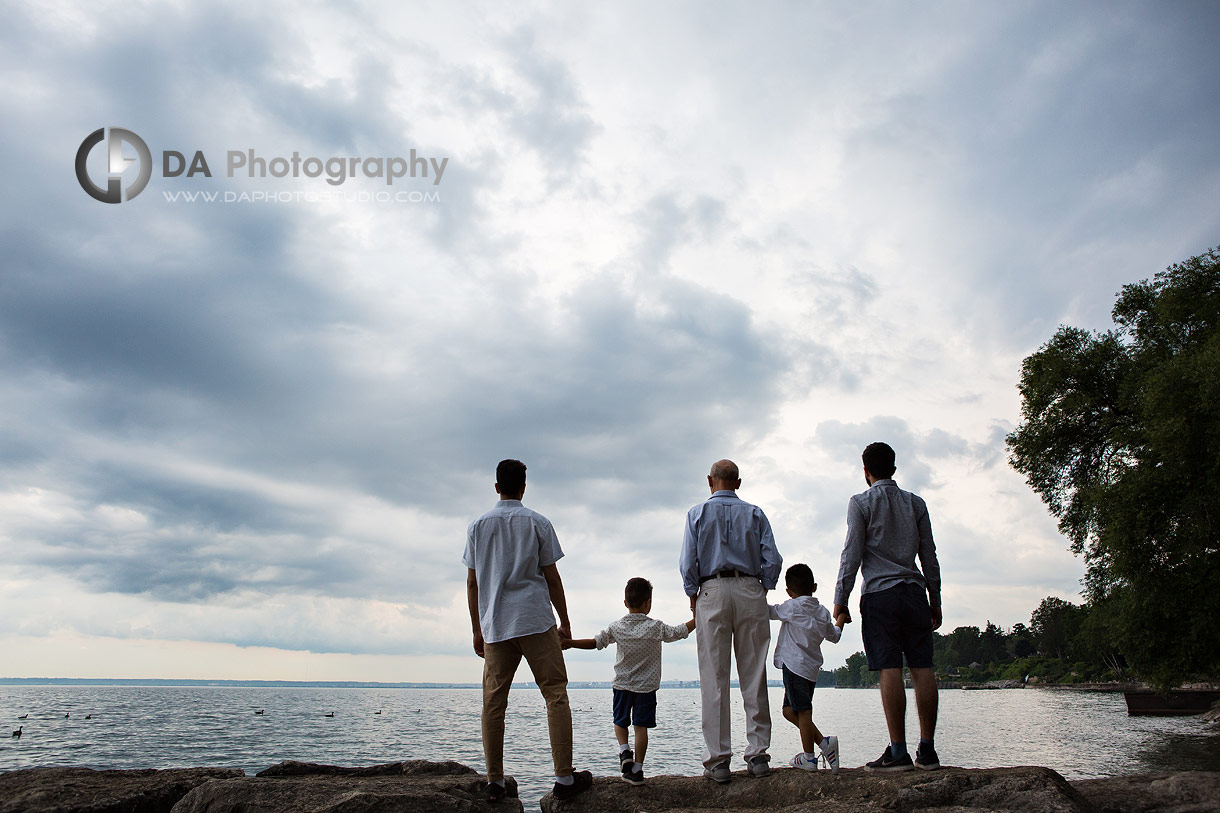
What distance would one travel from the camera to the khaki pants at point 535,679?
5.48 m

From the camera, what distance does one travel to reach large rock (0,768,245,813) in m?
5.41

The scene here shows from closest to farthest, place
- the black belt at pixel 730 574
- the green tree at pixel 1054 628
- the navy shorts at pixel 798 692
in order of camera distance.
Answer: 1. the black belt at pixel 730 574
2. the navy shorts at pixel 798 692
3. the green tree at pixel 1054 628

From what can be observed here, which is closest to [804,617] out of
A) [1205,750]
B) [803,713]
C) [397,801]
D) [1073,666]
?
[803,713]

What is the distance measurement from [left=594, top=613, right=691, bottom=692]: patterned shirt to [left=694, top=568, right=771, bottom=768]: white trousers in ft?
2.36

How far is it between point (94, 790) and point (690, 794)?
4.85m

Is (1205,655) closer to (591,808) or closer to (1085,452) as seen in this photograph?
(1085,452)

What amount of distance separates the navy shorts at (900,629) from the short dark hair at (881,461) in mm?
930

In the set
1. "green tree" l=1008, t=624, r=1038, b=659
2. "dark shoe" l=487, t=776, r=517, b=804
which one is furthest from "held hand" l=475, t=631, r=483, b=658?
"green tree" l=1008, t=624, r=1038, b=659

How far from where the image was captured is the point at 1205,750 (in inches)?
765

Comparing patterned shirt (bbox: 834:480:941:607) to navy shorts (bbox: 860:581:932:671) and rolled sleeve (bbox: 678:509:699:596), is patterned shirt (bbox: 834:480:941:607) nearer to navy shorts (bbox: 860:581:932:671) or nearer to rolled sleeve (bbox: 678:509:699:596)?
navy shorts (bbox: 860:581:932:671)

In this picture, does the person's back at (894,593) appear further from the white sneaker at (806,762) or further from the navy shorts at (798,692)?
the navy shorts at (798,692)

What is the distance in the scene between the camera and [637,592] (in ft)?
22.6

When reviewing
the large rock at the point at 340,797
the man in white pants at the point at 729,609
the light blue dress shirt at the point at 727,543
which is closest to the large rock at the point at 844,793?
the man in white pants at the point at 729,609

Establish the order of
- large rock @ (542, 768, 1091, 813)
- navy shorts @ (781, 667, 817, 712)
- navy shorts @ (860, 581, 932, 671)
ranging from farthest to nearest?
navy shorts @ (781, 667, 817, 712)
navy shorts @ (860, 581, 932, 671)
large rock @ (542, 768, 1091, 813)
